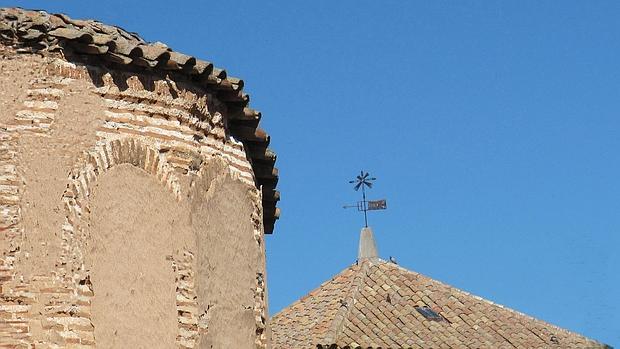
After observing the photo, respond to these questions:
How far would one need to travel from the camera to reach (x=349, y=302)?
21.2m

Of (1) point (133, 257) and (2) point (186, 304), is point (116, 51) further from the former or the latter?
(2) point (186, 304)

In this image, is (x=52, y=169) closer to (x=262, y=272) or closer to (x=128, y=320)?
(x=128, y=320)

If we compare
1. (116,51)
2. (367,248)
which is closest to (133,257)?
(116,51)

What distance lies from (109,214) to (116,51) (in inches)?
47.5

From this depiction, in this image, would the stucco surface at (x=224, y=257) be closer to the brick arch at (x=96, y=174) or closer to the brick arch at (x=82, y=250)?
the brick arch at (x=82, y=250)

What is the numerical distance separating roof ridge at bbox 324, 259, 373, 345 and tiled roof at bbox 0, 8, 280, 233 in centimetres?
905

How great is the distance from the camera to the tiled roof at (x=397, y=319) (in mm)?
20203

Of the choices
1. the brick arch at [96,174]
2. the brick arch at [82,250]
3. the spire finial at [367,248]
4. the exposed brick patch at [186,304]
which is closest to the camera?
the brick arch at [82,250]

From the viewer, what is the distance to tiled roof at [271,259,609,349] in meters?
20.2

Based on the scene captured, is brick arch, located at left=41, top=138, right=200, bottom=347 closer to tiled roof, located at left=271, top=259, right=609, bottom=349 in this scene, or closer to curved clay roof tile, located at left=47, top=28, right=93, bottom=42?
curved clay roof tile, located at left=47, top=28, right=93, bottom=42

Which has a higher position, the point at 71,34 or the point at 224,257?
the point at 71,34

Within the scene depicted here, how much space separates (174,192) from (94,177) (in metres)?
0.68

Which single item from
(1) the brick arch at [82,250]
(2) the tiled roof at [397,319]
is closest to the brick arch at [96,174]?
(1) the brick arch at [82,250]

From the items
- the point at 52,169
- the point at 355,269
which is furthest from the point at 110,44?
the point at 355,269
